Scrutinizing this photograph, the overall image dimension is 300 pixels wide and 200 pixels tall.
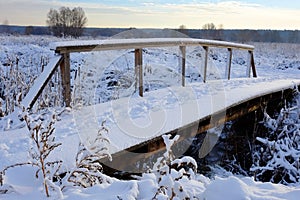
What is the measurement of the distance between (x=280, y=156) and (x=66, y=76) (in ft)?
10.4

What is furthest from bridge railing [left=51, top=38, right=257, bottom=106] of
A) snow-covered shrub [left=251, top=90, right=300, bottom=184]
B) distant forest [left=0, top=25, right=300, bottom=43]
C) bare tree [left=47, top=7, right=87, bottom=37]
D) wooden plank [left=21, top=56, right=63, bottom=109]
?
bare tree [left=47, top=7, right=87, bottom=37]

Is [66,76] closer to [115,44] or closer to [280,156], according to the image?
[115,44]

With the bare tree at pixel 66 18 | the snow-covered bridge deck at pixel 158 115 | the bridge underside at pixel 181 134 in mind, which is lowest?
the bridge underside at pixel 181 134

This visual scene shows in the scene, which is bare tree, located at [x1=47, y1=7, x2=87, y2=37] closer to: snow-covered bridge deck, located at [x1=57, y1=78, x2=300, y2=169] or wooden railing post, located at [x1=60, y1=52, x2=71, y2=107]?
snow-covered bridge deck, located at [x1=57, y1=78, x2=300, y2=169]

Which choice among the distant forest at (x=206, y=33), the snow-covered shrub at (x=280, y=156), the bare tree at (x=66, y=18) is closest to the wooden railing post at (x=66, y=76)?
the snow-covered shrub at (x=280, y=156)

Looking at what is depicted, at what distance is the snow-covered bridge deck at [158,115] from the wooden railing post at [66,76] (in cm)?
24

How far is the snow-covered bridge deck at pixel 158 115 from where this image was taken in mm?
3477

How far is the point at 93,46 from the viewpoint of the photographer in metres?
4.43

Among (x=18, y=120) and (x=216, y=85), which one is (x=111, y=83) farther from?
(x=18, y=120)

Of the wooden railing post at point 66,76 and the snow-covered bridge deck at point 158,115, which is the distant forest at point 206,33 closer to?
the snow-covered bridge deck at point 158,115

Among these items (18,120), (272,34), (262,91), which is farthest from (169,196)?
(272,34)

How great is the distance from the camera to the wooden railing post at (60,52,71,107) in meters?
4.15

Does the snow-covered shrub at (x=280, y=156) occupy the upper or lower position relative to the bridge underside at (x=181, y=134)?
lower

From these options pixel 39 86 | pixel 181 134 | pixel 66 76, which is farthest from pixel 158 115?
pixel 39 86
